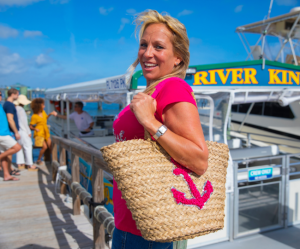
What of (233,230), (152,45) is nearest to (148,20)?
(152,45)

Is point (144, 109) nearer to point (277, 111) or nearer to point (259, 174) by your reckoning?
point (259, 174)

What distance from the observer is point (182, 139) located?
2.88 feet

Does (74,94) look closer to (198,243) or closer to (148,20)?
(198,243)

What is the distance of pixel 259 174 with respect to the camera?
395 cm

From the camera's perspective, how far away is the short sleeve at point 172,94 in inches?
35.1

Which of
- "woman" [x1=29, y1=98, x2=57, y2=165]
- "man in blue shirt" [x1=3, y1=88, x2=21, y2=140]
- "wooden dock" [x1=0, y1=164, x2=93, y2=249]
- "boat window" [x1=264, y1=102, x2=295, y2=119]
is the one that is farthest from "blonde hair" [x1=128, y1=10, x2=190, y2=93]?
"boat window" [x1=264, y1=102, x2=295, y2=119]

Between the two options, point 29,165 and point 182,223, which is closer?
point 182,223

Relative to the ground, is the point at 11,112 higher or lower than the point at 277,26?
lower

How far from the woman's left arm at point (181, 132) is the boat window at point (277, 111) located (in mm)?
8757

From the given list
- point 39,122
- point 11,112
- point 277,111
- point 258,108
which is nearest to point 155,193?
point 11,112

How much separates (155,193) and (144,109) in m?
0.29

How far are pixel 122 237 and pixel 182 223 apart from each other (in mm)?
340

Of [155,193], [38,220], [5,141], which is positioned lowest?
[38,220]

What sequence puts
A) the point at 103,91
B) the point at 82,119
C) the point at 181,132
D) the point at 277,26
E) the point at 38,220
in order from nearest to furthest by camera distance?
the point at 181,132
the point at 38,220
the point at 103,91
the point at 82,119
the point at 277,26
